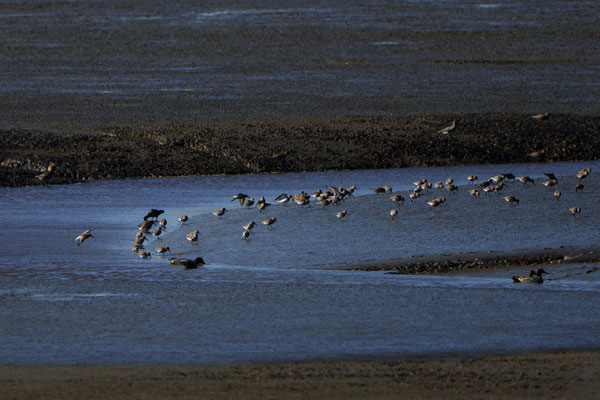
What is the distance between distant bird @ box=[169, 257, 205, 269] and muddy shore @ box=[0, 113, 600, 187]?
20.2ft

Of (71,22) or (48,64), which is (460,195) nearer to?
(48,64)

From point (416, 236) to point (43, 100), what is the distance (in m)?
12.9

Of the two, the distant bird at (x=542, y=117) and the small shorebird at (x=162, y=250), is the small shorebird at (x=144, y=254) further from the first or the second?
the distant bird at (x=542, y=117)

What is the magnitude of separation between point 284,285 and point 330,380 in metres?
2.89

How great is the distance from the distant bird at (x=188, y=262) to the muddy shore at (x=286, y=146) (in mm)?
6147

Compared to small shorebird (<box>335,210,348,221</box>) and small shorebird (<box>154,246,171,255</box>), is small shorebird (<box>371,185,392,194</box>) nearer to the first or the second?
small shorebird (<box>335,210,348,221</box>)

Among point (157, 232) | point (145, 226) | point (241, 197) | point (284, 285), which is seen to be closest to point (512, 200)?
point (241, 197)

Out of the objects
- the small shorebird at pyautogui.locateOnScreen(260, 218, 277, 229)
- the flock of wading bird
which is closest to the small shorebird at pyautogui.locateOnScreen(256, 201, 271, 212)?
the flock of wading bird

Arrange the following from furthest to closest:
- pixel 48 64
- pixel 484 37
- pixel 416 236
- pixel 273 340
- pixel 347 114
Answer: pixel 484 37, pixel 48 64, pixel 347 114, pixel 416 236, pixel 273 340

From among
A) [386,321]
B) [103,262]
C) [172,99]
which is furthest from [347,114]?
[386,321]

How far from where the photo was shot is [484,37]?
3150cm

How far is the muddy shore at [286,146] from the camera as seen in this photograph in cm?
1816

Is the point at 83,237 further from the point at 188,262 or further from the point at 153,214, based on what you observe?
the point at 188,262

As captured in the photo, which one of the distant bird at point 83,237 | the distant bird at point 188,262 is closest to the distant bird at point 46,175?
the distant bird at point 83,237
